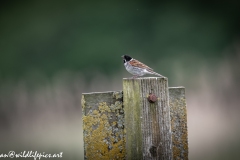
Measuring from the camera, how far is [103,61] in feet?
32.9

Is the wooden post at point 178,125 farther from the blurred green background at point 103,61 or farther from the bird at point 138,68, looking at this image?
the blurred green background at point 103,61

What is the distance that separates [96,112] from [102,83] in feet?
14.8

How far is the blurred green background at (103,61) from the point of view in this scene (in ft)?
21.2

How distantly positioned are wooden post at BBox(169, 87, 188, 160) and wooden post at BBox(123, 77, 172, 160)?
0.86ft

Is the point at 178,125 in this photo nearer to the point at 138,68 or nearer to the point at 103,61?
the point at 138,68

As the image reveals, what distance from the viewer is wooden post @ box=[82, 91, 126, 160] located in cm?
262

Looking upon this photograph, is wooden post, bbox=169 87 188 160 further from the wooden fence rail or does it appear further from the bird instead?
the bird

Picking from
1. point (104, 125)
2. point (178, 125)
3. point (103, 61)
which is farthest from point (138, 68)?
point (103, 61)

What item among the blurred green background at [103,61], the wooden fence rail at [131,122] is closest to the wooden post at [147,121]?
the wooden fence rail at [131,122]

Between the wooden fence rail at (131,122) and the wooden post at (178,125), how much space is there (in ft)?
0.06

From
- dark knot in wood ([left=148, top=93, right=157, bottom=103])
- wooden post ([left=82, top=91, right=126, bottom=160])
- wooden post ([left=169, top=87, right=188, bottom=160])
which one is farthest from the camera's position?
wooden post ([left=169, top=87, right=188, bottom=160])

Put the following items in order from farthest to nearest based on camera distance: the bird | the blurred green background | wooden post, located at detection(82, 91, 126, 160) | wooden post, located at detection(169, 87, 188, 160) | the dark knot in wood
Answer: the blurred green background → the bird → wooden post, located at detection(169, 87, 188, 160) → wooden post, located at detection(82, 91, 126, 160) → the dark knot in wood

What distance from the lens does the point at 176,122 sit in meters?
2.82

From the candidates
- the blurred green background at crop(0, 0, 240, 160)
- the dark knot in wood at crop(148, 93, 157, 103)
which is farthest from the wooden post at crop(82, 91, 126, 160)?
the blurred green background at crop(0, 0, 240, 160)
